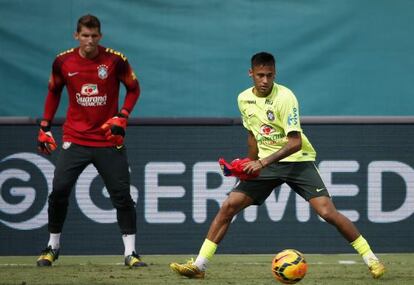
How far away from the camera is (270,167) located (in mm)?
10352

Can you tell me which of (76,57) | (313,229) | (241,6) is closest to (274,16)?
(241,6)

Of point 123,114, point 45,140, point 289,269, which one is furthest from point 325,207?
point 45,140

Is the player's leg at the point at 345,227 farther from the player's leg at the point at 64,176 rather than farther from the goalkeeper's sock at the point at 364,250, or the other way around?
the player's leg at the point at 64,176

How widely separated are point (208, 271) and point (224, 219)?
0.79 m

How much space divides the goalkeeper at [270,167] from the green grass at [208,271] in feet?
0.91

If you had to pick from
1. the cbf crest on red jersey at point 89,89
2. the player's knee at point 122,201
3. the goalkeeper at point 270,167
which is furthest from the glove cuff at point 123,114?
the goalkeeper at point 270,167

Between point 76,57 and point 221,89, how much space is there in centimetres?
291

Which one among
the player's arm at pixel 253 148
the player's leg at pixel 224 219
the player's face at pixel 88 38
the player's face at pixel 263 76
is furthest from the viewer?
the player's face at pixel 88 38

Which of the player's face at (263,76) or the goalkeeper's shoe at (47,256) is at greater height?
the player's face at (263,76)

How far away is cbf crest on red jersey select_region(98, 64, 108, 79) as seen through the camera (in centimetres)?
1112

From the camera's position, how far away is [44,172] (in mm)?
13258

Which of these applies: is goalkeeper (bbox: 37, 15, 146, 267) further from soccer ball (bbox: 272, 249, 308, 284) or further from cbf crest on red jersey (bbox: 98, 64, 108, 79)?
soccer ball (bbox: 272, 249, 308, 284)

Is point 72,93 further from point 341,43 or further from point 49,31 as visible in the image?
point 341,43

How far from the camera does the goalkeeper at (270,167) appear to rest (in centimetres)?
1004
